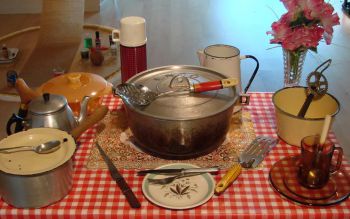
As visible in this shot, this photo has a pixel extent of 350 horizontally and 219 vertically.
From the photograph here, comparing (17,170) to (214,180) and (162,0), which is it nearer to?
(214,180)

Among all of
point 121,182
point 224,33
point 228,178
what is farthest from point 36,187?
point 224,33

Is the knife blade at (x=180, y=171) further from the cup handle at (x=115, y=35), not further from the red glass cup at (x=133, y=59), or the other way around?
the cup handle at (x=115, y=35)

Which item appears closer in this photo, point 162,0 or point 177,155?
point 177,155

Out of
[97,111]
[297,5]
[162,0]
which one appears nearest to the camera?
[97,111]

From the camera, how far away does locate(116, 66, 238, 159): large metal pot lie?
102 cm

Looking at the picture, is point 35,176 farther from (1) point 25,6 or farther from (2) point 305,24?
(1) point 25,6

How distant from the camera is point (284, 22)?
1351 mm

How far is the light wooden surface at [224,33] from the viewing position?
3.12m

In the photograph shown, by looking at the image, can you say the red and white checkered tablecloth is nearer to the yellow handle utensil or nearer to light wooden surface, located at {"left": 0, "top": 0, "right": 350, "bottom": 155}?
the yellow handle utensil

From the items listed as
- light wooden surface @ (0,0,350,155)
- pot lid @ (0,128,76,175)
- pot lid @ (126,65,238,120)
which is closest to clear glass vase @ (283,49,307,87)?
pot lid @ (126,65,238,120)

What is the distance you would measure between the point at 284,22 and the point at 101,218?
2.61ft

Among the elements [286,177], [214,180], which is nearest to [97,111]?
[214,180]

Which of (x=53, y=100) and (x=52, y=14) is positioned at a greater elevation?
(x=53, y=100)

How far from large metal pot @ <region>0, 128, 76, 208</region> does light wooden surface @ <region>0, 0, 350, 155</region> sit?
1797 mm
